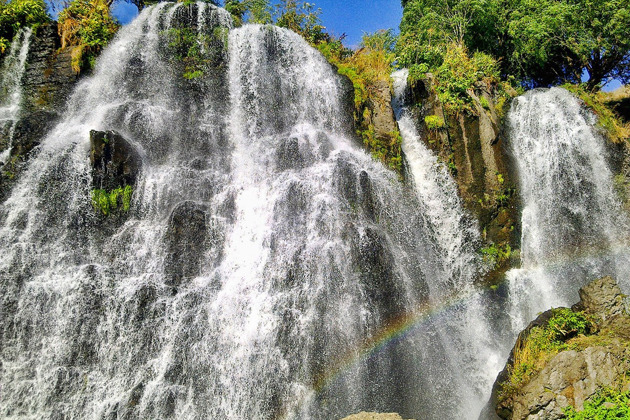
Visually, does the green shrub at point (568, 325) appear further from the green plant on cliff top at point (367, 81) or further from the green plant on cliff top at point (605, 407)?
the green plant on cliff top at point (367, 81)

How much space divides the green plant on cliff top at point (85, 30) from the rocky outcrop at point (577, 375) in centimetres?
1599

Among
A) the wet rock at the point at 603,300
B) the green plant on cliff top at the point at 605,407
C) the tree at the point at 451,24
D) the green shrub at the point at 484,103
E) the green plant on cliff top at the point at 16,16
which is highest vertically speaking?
the tree at the point at 451,24

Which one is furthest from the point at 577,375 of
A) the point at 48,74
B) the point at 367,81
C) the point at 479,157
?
the point at 48,74

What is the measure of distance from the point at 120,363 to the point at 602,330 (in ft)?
32.5

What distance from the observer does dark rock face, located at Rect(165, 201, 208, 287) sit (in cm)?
1070

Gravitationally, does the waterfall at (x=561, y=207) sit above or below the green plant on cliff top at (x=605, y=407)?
above

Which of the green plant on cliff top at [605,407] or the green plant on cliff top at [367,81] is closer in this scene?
the green plant on cliff top at [605,407]

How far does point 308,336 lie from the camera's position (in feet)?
32.5

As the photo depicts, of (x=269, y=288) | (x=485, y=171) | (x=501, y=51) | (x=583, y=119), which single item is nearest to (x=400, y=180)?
(x=485, y=171)

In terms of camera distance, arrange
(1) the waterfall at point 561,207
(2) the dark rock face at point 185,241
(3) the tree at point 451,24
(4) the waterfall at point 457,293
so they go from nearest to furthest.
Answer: (4) the waterfall at point 457,293 < (2) the dark rock face at point 185,241 < (1) the waterfall at point 561,207 < (3) the tree at point 451,24

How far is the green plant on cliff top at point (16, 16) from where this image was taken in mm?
14555

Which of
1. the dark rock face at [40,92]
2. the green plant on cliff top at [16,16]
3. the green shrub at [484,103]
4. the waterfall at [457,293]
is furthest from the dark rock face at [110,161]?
the green shrub at [484,103]

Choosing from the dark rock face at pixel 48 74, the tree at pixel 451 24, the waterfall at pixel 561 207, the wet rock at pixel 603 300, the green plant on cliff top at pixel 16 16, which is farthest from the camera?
the tree at pixel 451 24

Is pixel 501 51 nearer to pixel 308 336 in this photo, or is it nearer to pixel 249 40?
pixel 249 40
